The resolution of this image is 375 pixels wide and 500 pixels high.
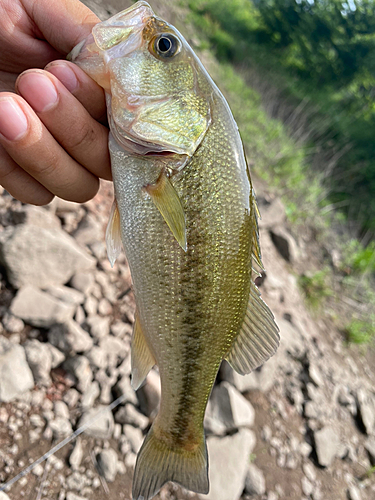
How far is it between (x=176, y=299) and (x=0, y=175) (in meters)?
1.04

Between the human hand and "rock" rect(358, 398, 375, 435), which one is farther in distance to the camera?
"rock" rect(358, 398, 375, 435)

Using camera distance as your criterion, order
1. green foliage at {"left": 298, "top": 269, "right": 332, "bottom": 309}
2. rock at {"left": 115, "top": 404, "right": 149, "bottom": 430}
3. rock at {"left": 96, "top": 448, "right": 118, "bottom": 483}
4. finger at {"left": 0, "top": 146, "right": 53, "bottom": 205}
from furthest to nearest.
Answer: green foliage at {"left": 298, "top": 269, "right": 332, "bottom": 309} → rock at {"left": 115, "top": 404, "right": 149, "bottom": 430} → rock at {"left": 96, "top": 448, "right": 118, "bottom": 483} → finger at {"left": 0, "top": 146, "right": 53, "bottom": 205}

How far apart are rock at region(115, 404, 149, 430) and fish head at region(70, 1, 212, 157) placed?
6.47ft

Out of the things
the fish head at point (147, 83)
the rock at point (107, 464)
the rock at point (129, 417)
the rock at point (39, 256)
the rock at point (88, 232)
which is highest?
the fish head at point (147, 83)

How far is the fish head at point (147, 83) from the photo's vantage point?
1203 mm

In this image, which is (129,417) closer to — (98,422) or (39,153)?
(98,422)

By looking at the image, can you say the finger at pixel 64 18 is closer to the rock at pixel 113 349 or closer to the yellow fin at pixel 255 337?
the yellow fin at pixel 255 337

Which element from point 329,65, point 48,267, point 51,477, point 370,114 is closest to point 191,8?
point 329,65

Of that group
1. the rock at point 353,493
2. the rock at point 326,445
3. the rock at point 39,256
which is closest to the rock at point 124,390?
the rock at point 39,256

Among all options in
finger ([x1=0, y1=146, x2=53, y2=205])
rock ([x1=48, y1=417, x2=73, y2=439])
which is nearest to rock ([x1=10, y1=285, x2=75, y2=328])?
rock ([x1=48, y1=417, x2=73, y2=439])

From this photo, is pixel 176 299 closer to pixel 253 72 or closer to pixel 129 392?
pixel 129 392

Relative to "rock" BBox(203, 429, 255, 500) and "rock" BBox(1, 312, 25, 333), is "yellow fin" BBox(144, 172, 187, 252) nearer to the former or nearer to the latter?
"rock" BBox(1, 312, 25, 333)

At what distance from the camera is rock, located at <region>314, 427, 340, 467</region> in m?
3.33

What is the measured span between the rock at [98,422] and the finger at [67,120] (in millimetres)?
1660
